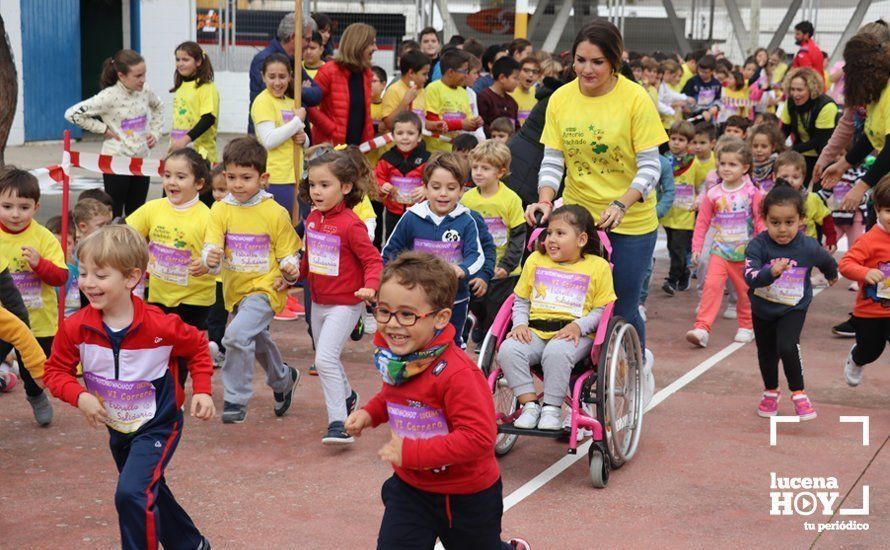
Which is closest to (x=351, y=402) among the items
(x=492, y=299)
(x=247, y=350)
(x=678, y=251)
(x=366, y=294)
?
(x=247, y=350)

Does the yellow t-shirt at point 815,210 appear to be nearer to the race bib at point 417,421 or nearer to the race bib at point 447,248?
the race bib at point 447,248

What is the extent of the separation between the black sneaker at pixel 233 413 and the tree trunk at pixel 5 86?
9.97 ft

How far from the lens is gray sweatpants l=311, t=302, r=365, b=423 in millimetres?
6645

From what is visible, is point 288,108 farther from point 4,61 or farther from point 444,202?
point 444,202

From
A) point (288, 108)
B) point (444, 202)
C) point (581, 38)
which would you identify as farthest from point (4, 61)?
point (581, 38)

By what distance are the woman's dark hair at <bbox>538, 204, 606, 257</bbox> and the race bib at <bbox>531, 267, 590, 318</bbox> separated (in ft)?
0.62

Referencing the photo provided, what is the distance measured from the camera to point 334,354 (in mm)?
6664

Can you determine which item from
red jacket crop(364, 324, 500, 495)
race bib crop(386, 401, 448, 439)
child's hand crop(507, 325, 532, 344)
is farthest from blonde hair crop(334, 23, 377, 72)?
race bib crop(386, 401, 448, 439)

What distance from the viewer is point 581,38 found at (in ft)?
20.4

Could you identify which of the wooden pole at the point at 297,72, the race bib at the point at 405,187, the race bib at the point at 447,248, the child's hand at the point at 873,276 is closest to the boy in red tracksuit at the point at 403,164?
the race bib at the point at 405,187

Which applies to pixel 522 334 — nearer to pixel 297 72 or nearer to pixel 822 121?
pixel 297 72

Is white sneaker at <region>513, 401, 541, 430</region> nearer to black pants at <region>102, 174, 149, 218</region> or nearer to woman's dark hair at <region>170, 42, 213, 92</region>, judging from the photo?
black pants at <region>102, 174, 149, 218</region>

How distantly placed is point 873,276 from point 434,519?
3860 millimetres

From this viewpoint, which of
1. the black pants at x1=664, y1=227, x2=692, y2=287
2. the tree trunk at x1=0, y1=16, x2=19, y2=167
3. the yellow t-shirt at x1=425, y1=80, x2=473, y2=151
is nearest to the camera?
the tree trunk at x1=0, y1=16, x2=19, y2=167
